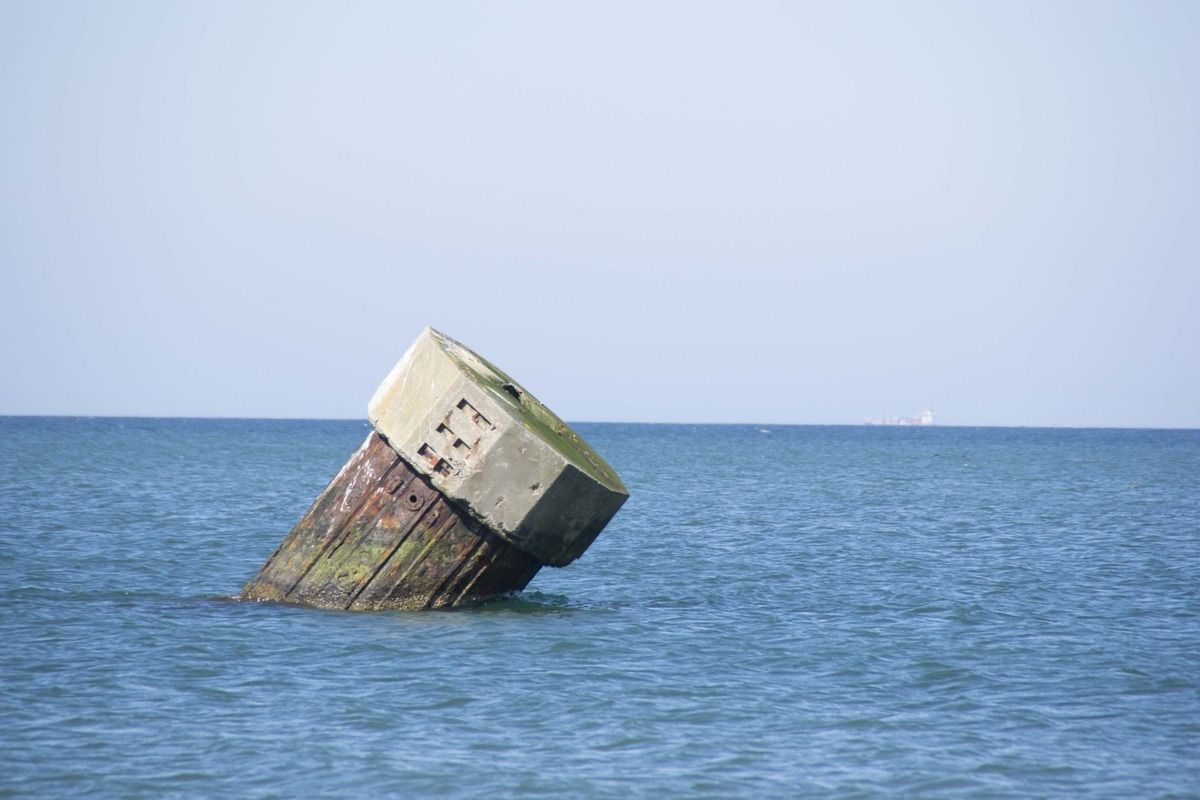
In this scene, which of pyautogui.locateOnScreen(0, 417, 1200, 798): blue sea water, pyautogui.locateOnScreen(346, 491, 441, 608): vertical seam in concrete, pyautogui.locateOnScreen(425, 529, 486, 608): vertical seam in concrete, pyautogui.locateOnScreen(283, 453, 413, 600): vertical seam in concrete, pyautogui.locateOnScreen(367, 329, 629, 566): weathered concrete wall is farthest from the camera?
pyautogui.locateOnScreen(425, 529, 486, 608): vertical seam in concrete

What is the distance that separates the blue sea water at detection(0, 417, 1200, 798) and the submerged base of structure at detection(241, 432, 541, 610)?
24 centimetres

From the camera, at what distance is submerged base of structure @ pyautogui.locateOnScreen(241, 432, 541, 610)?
35.5 feet

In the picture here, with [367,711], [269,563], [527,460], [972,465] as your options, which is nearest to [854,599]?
[527,460]

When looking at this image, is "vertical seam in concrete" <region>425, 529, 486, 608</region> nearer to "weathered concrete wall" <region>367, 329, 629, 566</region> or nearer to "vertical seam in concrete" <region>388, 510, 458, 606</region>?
"vertical seam in concrete" <region>388, 510, 458, 606</region>

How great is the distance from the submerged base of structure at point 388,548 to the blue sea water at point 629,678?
24 cm

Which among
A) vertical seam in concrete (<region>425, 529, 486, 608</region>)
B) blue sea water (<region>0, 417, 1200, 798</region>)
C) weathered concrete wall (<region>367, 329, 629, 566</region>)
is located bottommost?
blue sea water (<region>0, 417, 1200, 798</region>)

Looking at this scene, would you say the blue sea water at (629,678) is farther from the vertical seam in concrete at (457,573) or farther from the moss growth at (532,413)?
the moss growth at (532,413)

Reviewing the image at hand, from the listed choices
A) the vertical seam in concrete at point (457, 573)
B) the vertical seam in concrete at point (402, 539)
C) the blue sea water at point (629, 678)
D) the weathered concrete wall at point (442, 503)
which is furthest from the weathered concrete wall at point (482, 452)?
the blue sea water at point (629, 678)

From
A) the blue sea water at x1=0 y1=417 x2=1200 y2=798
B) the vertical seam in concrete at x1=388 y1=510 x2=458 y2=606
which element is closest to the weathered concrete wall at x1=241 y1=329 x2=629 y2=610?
the vertical seam in concrete at x1=388 y1=510 x2=458 y2=606

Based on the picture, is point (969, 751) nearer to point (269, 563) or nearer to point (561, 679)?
point (561, 679)

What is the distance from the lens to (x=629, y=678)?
9695mm

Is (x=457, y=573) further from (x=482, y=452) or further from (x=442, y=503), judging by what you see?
(x=482, y=452)

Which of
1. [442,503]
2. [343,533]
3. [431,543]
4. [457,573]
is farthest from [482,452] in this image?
[343,533]

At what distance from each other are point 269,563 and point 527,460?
9.43 ft
